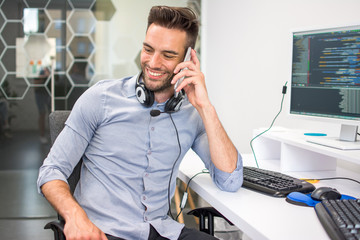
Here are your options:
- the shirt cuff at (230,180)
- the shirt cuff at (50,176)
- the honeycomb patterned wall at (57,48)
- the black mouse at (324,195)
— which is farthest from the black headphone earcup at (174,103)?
the honeycomb patterned wall at (57,48)

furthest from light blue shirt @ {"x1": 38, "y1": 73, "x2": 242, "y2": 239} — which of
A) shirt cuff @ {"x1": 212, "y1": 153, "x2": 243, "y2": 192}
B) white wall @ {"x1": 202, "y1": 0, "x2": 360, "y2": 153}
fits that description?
white wall @ {"x1": 202, "y1": 0, "x2": 360, "y2": 153}

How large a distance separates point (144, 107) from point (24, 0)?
2.53 metres

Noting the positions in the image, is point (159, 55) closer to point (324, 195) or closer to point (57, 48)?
point (324, 195)

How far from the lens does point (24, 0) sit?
348 centimetres

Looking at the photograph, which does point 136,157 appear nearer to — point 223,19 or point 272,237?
point 272,237

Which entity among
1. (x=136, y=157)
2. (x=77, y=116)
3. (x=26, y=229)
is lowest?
(x=26, y=229)

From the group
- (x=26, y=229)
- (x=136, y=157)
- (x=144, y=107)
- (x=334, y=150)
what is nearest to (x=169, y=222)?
(x=136, y=157)

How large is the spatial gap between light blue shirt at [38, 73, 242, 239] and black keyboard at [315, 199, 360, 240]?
0.33 meters

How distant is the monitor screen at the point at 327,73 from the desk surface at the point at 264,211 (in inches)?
11.4

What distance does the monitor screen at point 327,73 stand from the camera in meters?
1.51

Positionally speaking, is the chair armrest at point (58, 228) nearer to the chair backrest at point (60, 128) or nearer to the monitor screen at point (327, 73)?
the chair backrest at point (60, 128)

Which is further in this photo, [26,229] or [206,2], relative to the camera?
[206,2]

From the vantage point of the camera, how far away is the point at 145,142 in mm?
1416

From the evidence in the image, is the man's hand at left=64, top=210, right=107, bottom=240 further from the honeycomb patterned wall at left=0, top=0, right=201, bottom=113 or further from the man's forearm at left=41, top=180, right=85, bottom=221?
the honeycomb patterned wall at left=0, top=0, right=201, bottom=113
